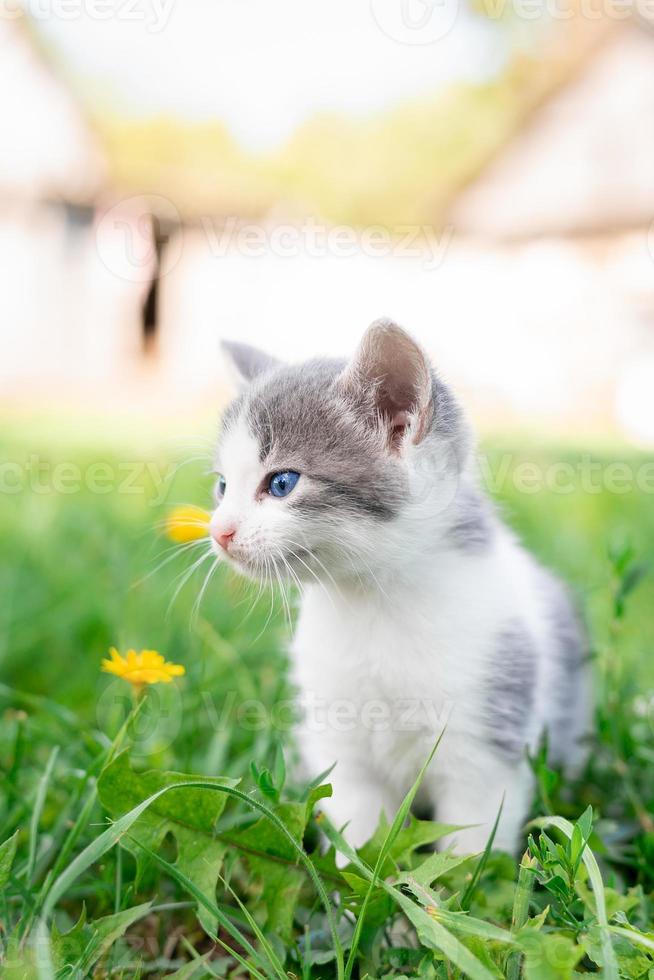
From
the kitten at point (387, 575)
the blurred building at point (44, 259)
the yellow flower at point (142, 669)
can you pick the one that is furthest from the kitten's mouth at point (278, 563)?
the blurred building at point (44, 259)

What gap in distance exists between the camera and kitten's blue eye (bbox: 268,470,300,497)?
1492mm

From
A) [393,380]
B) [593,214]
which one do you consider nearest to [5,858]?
[393,380]

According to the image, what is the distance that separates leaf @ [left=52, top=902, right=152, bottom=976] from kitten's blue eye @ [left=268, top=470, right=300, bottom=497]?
649 millimetres

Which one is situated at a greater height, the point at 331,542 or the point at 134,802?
the point at 331,542

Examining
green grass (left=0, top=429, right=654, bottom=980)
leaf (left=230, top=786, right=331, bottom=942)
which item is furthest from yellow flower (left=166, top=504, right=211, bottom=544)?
leaf (left=230, top=786, right=331, bottom=942)

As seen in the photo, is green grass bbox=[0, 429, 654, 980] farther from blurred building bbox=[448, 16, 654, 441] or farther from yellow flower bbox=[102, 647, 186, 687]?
blurred building bbox=[448, 16, 654, 441]

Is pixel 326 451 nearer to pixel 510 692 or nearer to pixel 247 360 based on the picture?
pixel 247 360

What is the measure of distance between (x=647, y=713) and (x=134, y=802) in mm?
1143

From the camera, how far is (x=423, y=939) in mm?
1035

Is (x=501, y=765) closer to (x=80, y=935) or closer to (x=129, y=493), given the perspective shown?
(x=80, y=935)

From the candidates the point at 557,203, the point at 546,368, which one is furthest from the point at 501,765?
the point at 557,203

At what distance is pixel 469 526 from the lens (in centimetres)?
162

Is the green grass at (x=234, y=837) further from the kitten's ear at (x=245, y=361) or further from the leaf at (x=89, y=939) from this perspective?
the kitten's ear at (x=245, y=361)

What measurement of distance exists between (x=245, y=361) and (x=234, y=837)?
938 mm
